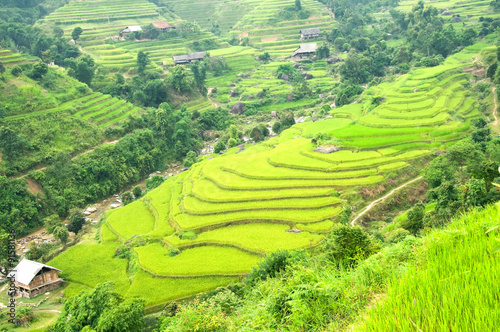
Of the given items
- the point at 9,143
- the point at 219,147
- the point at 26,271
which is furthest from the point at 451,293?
the point at 219,147

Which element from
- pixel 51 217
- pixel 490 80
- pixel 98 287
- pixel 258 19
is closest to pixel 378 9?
pixel 258 19

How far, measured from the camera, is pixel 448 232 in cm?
556

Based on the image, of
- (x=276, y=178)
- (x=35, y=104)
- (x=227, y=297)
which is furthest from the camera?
(x=35, y=104)

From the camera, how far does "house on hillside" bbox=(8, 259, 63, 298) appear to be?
21047 mm

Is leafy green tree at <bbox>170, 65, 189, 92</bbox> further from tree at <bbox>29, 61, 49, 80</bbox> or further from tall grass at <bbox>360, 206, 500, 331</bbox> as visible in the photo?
tall grass at <bbox>360, 206, 500, 331</bbox>

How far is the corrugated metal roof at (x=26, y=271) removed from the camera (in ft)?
68.7

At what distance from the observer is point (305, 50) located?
64812mm

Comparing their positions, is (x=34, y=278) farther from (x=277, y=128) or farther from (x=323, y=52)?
(x=323, y=52)

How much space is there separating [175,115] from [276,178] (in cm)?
2105

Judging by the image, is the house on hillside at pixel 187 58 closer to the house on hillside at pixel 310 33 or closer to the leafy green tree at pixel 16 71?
the house on hillside at pixel 310 33

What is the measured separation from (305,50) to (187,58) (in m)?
20.6

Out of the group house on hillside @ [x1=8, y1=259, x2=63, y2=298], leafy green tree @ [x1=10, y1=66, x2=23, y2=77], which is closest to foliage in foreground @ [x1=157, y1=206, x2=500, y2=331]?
house on hillside @ [x1=8, y1=259, x2=63, y2=298]

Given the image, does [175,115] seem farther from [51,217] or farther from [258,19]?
[258,19]

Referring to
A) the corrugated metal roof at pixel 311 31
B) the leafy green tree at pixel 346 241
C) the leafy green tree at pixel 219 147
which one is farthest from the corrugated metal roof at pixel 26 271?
the corrugated metal roof at pixel 311 31
